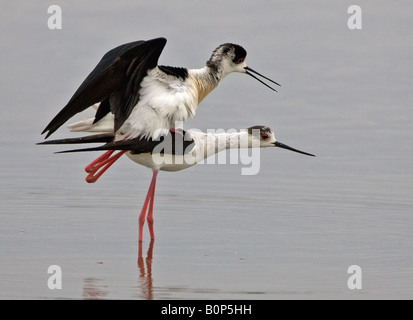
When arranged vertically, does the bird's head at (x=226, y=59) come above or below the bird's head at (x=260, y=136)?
above

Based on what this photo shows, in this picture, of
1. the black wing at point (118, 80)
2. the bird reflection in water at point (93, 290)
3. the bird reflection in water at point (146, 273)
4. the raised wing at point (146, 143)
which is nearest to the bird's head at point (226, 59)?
the raised wing at point (146, 143)

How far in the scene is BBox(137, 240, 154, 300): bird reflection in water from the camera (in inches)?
332

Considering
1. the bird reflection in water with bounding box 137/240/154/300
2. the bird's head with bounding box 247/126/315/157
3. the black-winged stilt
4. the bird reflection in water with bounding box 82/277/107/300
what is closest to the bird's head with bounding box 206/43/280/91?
the bird's head with bounding box 247/126/315/157

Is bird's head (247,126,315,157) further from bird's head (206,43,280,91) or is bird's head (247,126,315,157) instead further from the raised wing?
the raised wing

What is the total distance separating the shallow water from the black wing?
1232 millimetres

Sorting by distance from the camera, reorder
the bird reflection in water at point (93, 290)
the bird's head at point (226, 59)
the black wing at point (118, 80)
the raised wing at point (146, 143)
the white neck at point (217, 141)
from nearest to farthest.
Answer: the bird reflection in water at point (93, 290) → the black wing at point (118, 80) → the raised wing at point (146, 143) → the white neck at point (217, 141) → the bird's head at point (226, 59)

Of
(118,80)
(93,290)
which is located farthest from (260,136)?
(93,290)

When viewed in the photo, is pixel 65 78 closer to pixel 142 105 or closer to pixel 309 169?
pixel 309 169

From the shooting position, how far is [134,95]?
9984 mm

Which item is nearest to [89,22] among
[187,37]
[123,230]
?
[187,37]

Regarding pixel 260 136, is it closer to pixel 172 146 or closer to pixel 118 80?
pixel 172 146

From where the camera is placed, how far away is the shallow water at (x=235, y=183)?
8992mm

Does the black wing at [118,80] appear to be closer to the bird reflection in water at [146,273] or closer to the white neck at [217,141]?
the white neck at [217,141]

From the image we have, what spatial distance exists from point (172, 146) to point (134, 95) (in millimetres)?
727
